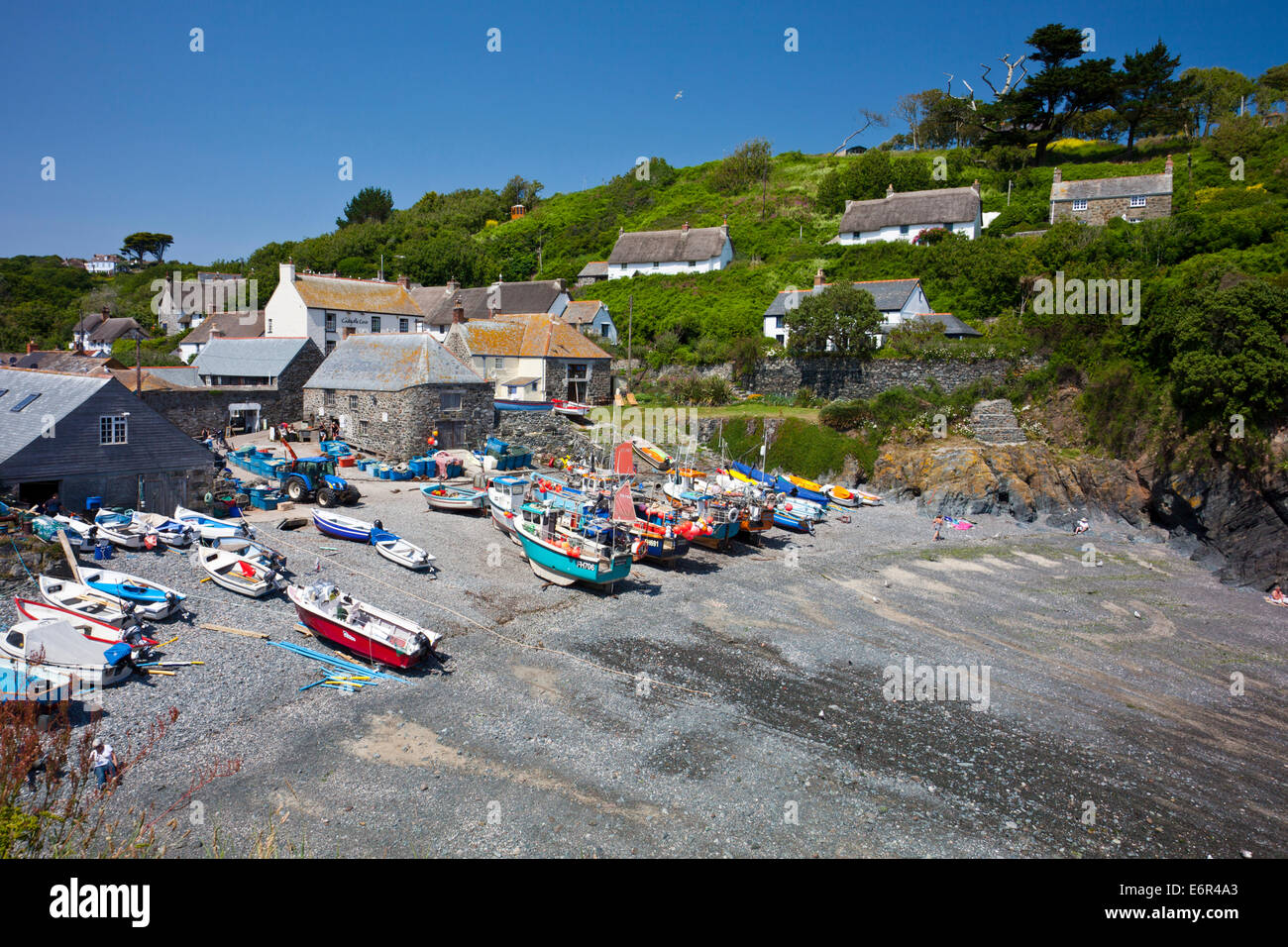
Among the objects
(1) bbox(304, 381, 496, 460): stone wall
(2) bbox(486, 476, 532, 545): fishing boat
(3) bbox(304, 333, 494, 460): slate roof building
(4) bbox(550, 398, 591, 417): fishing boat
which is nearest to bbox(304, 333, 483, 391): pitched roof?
(3) bbox(304, 333, 494, 460): slate roof building

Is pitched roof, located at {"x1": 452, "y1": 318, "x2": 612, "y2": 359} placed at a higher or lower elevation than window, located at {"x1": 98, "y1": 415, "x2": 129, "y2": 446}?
higher

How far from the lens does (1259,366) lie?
25922mm

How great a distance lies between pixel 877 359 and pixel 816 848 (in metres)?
32.4

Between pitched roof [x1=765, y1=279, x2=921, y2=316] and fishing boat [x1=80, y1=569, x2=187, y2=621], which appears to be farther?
pitched roof [x1=765, y1=279, x2=921, y2=316]

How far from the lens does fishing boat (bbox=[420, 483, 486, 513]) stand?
26.2 m

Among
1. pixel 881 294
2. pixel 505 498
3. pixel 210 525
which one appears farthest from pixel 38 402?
pixel 881 294

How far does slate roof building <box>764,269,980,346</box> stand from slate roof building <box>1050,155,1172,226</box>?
11.9 metres

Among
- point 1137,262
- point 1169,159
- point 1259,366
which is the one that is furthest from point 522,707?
point 1169,159

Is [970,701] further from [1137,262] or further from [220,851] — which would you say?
[1137,262]

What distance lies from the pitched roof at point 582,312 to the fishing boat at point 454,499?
80.6 feet

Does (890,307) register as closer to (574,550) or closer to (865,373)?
(865,373)

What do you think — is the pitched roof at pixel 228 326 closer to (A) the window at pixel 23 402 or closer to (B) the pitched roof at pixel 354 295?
(B) the pitched roof at pixel 354 295

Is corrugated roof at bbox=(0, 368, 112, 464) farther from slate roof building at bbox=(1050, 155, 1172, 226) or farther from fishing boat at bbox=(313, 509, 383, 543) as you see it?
slate roof building at bbox=(1050, 155, 1172, 226)

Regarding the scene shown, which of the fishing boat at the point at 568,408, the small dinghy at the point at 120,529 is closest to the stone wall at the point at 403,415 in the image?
the fishing boat at the point at 568,408
